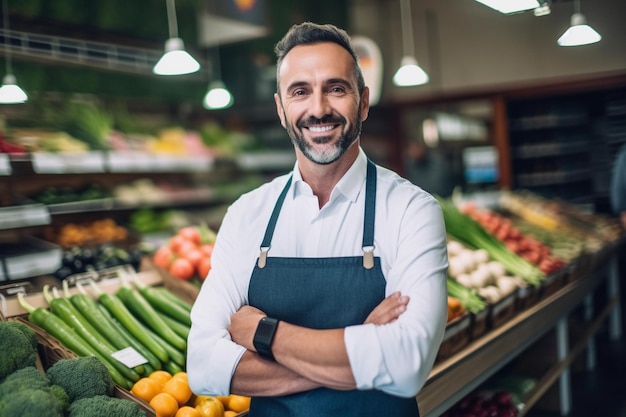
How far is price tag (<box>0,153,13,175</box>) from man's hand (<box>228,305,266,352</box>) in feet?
9.74

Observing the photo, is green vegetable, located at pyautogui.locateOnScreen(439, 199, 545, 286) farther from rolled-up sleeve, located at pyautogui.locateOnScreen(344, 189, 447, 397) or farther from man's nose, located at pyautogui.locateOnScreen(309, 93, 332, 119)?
man's nose, located at pyautogui.locateOnScreen(309, 93, 332, 119)

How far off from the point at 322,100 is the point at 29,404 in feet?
3.52

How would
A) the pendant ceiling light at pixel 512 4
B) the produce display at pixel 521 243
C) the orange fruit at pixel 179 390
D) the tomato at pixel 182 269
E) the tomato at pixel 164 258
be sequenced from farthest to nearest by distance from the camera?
1. the produce display at pixel 521 243
2. the tomato at pixel 164 258
3. the tomato at pixel 182 269
4. the pendant ceiling light at pixel 512 4
5. the orange fruit at pixel 179 390

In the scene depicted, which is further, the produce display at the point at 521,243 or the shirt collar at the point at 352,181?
the produce display at the point at 521,243

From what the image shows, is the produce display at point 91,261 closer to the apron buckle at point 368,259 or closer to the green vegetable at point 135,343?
the green vegetable at point 135,343

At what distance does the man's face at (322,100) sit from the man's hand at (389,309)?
0.41 m

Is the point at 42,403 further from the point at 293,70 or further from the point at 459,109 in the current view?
the point at 459,109

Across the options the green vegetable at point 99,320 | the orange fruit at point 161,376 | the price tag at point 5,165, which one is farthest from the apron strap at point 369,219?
the price tag at point 5,165

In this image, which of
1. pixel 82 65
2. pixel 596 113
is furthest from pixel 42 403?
pixel 596 113

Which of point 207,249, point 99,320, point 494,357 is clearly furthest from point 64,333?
point 494,357

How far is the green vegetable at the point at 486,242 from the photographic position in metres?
4.14

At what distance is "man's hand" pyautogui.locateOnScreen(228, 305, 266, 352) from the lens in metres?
1.73

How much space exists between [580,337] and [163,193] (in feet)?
13.2

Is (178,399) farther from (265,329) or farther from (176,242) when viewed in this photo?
(176,242)
